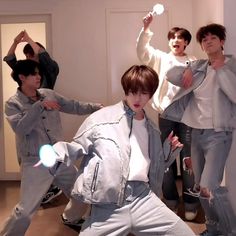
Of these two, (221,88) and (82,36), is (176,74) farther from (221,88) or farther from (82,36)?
(82,36)

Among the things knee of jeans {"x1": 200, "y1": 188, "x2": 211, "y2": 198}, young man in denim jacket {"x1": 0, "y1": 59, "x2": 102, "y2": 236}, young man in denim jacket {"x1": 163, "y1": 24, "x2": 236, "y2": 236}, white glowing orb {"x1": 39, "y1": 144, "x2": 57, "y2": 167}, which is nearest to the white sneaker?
young man in denim jacket {"x1": 163, "y1": 24, "x2": 236, "y2": 236}

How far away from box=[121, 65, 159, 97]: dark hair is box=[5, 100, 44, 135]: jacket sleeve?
2.11 feet

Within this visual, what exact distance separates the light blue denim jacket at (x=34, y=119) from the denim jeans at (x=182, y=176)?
66cm

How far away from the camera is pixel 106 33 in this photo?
13.1 feet

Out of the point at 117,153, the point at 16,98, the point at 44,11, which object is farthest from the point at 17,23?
the point at 117,153

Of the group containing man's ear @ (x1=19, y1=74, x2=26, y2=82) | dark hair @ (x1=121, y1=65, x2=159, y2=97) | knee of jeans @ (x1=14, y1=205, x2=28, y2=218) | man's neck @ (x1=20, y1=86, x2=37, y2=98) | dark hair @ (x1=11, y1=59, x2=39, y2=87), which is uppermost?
dark hair @ (x1=11, y1=59, x2=39, y2=87)

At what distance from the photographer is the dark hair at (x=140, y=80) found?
1.89 meters

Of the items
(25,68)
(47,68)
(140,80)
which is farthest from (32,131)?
(140,80)

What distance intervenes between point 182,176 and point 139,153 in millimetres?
1185

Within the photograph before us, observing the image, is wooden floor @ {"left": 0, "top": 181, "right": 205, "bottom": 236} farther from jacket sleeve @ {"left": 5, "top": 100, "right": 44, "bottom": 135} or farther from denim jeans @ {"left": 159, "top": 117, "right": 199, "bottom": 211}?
jacket sleeve @ {"left": 5, "top": 100, "right": 44, "bottom": 135}

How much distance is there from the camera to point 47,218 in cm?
298

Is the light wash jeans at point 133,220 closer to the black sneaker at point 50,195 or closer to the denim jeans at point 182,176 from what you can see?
the denim jeans at point 182,176

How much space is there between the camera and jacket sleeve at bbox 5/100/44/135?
231 cm

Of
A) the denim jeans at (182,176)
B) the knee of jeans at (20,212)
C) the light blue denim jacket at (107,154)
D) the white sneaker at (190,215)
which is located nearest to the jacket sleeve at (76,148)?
the light blue denim jacket at (107,154)
